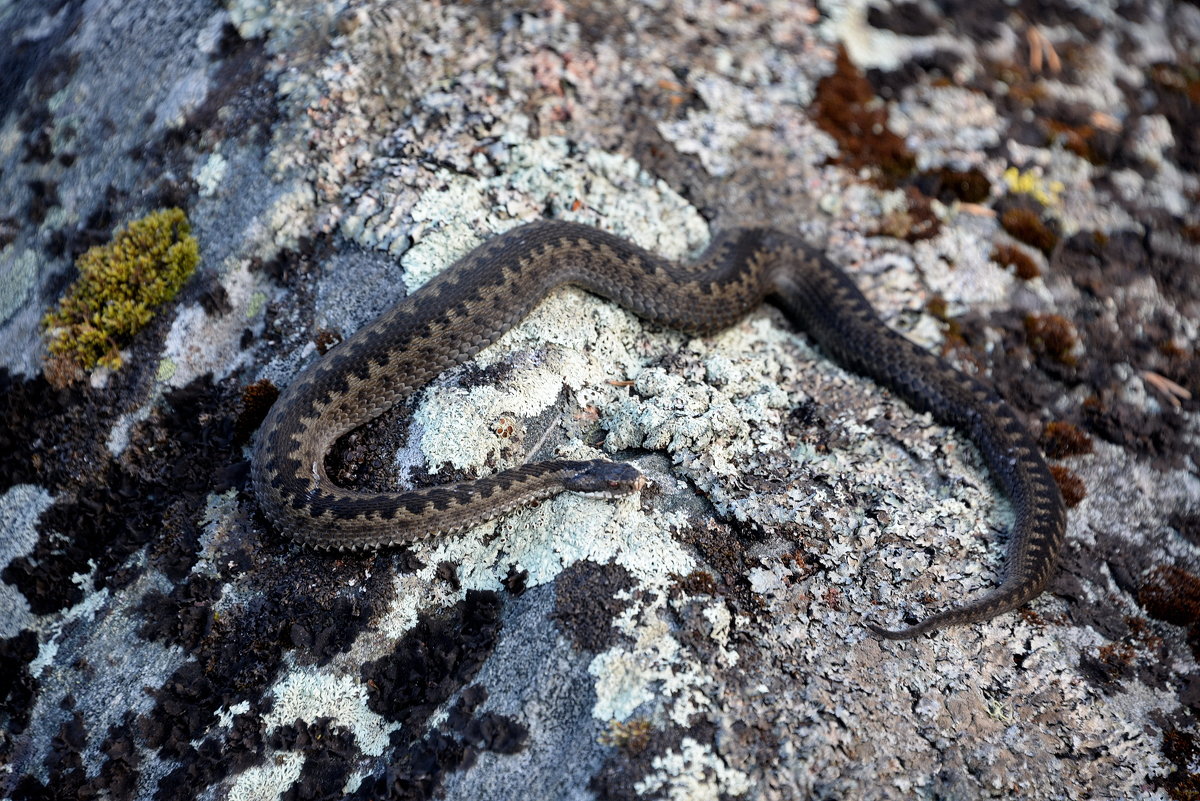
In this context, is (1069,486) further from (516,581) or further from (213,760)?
(213,760)

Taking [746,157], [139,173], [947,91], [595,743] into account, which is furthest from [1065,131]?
[139,173]

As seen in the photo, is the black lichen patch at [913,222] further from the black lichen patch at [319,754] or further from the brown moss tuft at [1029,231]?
the black lichen patch at [319,754]

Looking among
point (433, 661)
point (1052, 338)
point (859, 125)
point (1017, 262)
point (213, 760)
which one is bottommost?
point (1052, 338)

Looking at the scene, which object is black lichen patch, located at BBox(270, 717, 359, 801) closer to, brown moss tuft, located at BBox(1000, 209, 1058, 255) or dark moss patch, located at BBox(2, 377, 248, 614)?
dark moss patch, located at BBox(2, 377, 248, 614)

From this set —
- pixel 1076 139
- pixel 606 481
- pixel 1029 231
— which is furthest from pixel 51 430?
pixel 1076 139

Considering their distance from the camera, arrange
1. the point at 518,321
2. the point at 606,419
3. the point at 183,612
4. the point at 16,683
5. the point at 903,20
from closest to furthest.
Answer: the point at 183,612 < the point at 16,683 < the point at 606,419 < the point at 518,321 < the point at 903,20

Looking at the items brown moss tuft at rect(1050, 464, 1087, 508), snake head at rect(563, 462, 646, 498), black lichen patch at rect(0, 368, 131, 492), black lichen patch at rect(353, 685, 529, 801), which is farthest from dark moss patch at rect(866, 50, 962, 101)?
black lichen patch at rect(0, 368, 131, 492)
